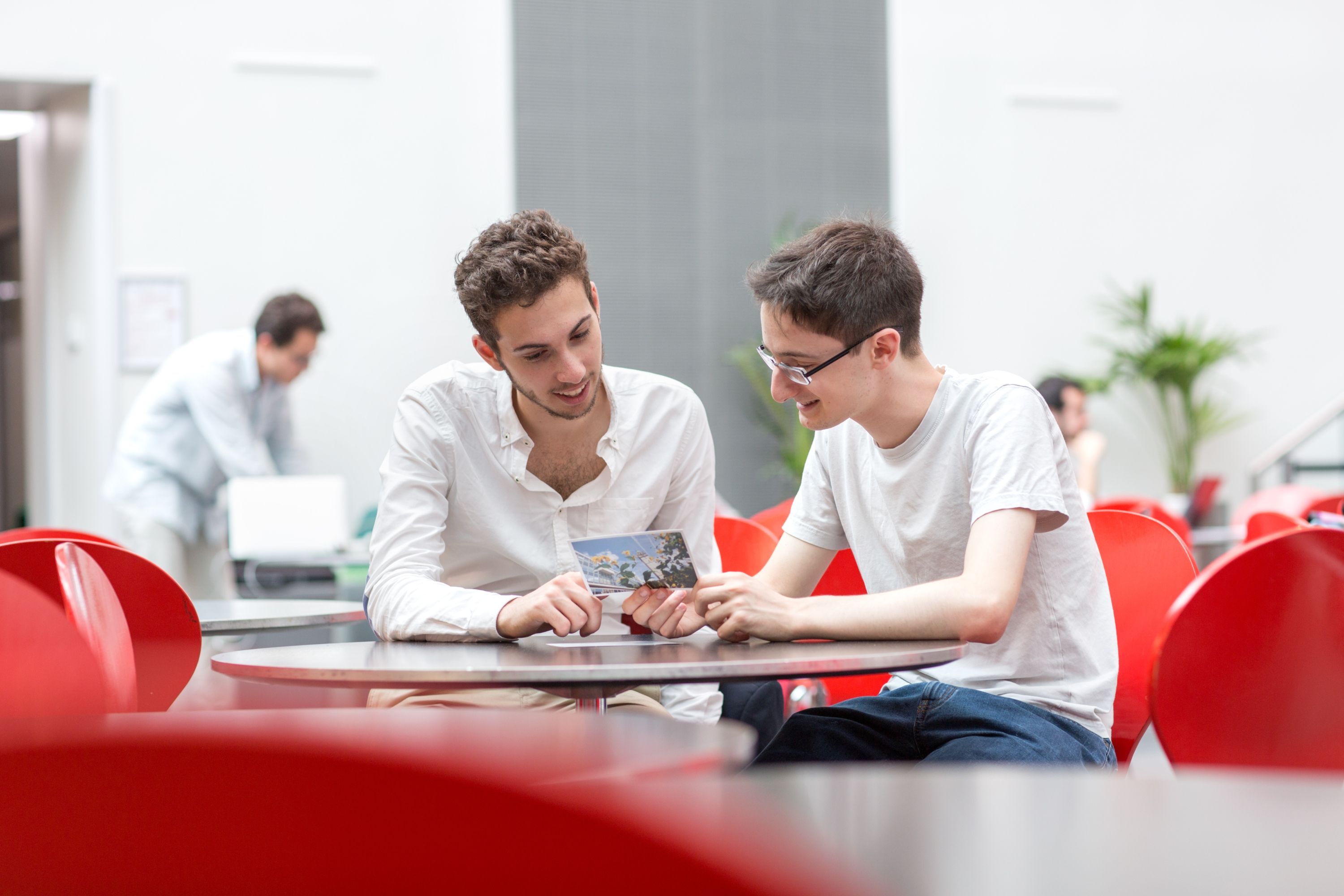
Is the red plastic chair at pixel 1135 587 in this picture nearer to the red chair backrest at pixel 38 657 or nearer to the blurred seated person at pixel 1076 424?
the red chair backrest at pixel 38 657

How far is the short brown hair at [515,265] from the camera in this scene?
2.07 meters

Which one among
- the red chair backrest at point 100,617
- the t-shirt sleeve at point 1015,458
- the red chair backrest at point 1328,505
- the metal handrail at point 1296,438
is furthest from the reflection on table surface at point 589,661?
the metal handrail at point 1296,438

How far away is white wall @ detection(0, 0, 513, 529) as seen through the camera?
22.4ft

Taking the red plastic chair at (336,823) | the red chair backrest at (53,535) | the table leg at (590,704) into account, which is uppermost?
the red plastic chair at (336,823)

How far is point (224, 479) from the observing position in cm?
547

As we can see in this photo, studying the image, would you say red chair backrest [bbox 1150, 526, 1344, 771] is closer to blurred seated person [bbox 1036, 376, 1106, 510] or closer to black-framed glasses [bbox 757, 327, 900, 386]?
black-framed glasses [bbox 757, 327, 900, 386]

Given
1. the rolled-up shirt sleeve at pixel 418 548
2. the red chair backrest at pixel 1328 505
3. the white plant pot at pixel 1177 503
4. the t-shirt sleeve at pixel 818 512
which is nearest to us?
the rolled-up shirt sleeve at pixel 418 548

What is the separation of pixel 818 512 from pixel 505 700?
629 millimetres

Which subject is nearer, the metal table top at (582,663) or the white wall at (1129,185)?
the metal table top at (582,663)

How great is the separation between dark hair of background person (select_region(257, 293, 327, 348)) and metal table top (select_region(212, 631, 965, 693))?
3541 mm

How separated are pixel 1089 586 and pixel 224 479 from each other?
14.5 ft

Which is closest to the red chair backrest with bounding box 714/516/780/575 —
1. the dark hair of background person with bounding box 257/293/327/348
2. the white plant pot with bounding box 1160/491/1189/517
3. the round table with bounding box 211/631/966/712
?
the round table with bounding box 211/631/966/712

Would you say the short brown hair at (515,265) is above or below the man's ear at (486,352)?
above

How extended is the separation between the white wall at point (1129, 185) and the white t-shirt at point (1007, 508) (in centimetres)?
612
